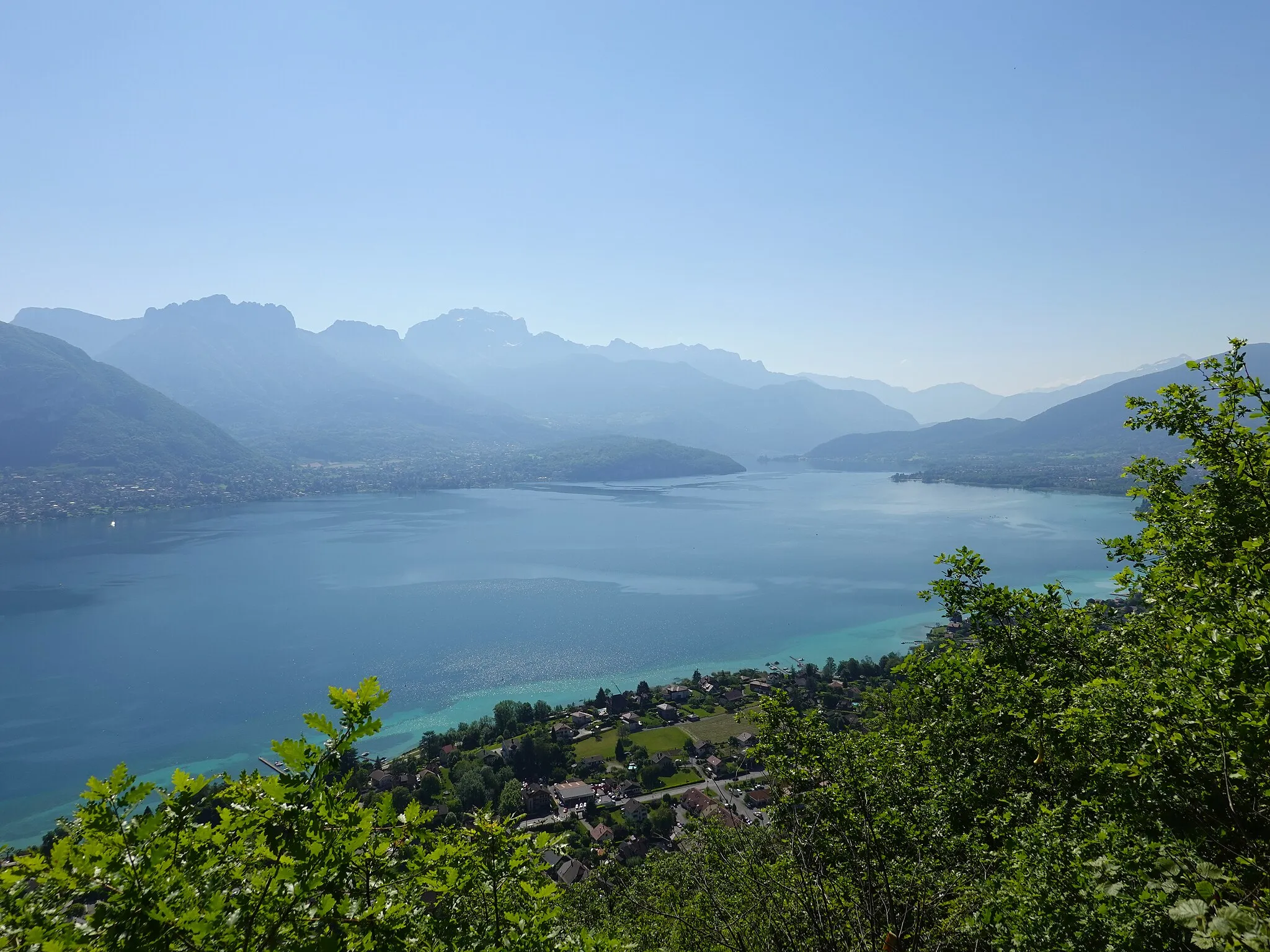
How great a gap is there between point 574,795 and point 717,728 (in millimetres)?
7168

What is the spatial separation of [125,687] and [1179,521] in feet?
131

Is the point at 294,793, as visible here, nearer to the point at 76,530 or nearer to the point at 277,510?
the point at 76,530

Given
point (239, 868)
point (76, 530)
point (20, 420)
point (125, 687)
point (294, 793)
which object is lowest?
point (125, 687)

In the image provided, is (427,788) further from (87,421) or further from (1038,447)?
(1038,447)

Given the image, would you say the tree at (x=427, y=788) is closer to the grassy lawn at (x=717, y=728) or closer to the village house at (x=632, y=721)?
the village house at (x=632, y=721)

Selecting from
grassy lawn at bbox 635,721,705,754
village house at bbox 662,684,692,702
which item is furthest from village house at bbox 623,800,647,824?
Result: village house at bbox 662,684,692,702

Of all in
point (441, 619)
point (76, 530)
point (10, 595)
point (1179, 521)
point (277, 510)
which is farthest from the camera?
point (277, 510)

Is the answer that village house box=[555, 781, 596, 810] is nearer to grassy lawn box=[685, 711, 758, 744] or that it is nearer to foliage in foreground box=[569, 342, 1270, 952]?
grassy lawn box=[685, 711, 758, 744]

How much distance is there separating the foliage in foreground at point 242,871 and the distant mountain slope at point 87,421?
415 ft

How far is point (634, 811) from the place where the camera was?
18.9m

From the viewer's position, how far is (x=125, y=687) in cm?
3012

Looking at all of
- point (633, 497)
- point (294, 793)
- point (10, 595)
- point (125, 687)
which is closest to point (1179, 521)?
point (294, 793)

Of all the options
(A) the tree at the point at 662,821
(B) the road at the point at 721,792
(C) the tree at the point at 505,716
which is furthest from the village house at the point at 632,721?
(A) the tree at the point at 662,821

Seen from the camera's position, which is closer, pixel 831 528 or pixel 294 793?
pixel 294 793
